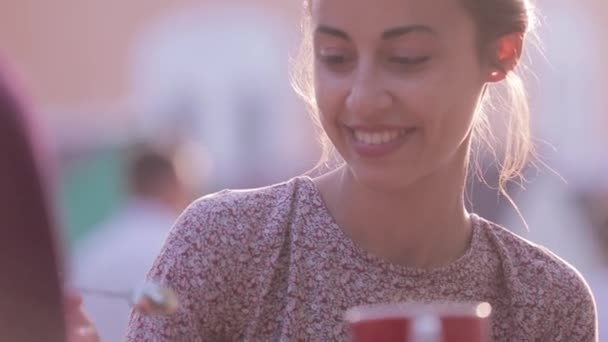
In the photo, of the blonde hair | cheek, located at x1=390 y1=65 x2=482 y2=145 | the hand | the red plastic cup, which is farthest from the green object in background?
the red plastic cup

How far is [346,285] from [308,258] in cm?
7

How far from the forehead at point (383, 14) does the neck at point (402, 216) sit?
0.86 feet

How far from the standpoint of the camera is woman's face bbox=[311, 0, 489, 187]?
199 cm

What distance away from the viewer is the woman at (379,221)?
2008mm

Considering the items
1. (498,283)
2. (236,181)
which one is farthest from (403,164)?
(236,181)

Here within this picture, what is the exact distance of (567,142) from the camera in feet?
25.8

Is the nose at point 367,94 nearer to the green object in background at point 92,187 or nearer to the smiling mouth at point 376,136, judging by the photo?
the smiling mouth at point 376,136

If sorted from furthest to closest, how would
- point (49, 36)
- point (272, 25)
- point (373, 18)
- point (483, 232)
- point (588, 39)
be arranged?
point (49, 36)
point (272, 25)
point (588, 39)
point (483, 232)
point (373, 18)

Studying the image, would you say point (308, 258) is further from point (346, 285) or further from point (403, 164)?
point (403, 164)

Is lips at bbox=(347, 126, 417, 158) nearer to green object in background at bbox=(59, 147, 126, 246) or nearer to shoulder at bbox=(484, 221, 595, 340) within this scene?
shoulder at bbox=(484, 221, 595, 340)

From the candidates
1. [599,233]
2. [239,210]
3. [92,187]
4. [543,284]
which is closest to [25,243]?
[239,210]

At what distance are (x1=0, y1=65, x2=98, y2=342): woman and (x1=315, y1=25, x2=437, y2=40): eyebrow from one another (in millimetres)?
832

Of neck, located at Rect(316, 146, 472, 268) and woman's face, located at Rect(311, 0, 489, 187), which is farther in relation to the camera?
neck, located at Rect(316, 146, 472, 268)

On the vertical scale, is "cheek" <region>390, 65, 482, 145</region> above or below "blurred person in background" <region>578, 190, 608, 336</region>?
above
